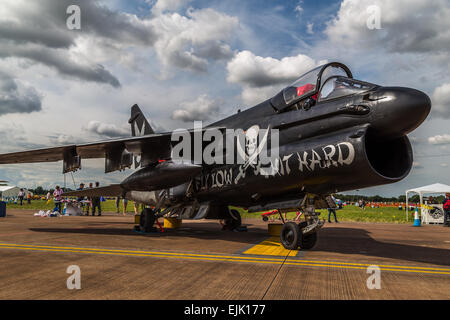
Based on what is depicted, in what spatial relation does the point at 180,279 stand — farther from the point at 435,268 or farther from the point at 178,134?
the point at 178,134

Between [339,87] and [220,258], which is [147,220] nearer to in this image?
[220,258]

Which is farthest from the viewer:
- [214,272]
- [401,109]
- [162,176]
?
[162,176]

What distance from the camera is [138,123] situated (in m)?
14.5

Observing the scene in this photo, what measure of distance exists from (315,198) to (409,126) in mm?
2480

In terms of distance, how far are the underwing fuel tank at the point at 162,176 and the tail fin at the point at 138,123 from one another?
427 centimetres

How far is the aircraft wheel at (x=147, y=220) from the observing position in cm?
1026

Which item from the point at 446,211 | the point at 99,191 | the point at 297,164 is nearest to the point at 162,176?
the point at 297,164

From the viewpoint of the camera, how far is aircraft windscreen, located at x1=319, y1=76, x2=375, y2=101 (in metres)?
5.78

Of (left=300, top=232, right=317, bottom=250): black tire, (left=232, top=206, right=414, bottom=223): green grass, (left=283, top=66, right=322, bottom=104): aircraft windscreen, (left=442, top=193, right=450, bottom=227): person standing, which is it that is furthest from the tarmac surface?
(left=232, top=206, right=414, bottom=223): green grass

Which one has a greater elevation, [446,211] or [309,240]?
[309,240]

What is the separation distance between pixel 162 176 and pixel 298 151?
423cm

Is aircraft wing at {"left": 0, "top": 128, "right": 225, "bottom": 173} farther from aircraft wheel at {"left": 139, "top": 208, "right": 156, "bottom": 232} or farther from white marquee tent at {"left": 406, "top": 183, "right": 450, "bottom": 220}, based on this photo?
white marquee tent at {"left": 406, "top": 183, "right": 450, "bottom": 220}
